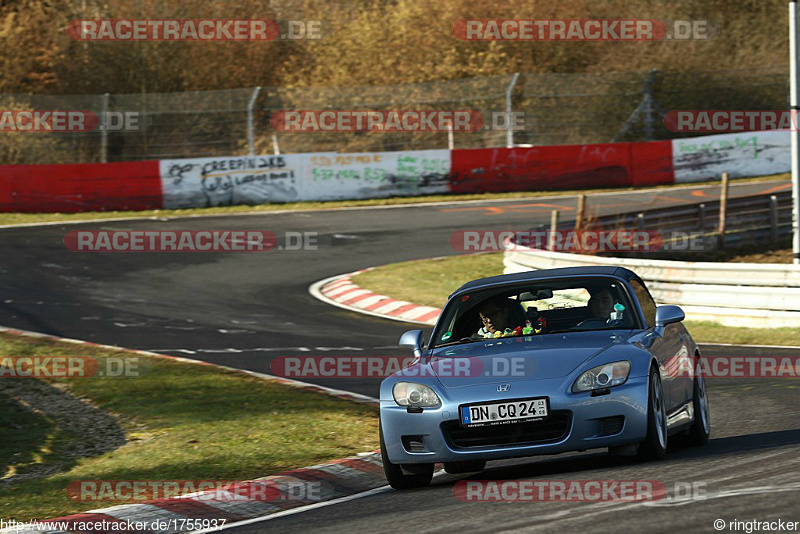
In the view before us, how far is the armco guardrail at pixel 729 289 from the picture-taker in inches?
609

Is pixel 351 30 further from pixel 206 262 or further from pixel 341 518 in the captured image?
pixel 341 518

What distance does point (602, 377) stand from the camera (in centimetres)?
743

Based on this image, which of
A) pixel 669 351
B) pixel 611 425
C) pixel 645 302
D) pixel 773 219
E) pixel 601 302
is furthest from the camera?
pixel 773 219

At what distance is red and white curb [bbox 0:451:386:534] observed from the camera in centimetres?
715

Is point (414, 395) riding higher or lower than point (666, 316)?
lower

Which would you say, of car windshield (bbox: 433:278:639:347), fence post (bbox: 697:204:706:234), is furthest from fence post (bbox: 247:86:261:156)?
car windshield (bbox: 433:278:639:347)

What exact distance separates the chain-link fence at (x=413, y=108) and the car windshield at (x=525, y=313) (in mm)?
25797

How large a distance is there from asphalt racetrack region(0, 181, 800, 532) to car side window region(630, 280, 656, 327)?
39.2 inches

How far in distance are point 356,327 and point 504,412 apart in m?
9.87
